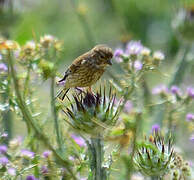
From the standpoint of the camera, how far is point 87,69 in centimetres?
177

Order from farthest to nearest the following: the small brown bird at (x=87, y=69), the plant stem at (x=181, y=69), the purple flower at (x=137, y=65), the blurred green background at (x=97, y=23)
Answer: the blurred green background at (x=97, y=23) < the plant stem at (x=181, y=69) < the purple flower at (x=137, y=65) < the small brown bird at (x=87, y=69)

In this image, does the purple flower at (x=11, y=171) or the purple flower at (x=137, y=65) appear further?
the purple flower at (x=137, y=65)

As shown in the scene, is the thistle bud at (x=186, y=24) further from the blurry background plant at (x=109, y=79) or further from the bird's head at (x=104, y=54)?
the bird's head at (x=104, y=54)

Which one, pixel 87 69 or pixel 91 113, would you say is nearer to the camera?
pixel 91 113

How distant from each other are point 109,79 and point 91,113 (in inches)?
11.9

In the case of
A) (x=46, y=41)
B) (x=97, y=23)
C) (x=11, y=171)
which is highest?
(x=97, y=23)

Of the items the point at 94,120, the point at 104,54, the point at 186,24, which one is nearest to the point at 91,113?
the point at 94,120

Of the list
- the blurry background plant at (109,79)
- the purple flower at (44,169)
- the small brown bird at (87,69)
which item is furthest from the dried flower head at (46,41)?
the purple flower at (44,169)

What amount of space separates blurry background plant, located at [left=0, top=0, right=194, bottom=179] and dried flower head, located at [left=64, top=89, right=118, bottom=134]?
0.11 ft

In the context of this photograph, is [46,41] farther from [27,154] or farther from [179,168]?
[179,168]

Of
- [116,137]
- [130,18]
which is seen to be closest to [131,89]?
[116,137]

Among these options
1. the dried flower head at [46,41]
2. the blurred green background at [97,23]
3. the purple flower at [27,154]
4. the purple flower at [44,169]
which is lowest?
the purple flower at [44,169]

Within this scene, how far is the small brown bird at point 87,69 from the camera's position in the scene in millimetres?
1773

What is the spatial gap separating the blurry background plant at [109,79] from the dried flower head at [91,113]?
A: 0.03 meters
